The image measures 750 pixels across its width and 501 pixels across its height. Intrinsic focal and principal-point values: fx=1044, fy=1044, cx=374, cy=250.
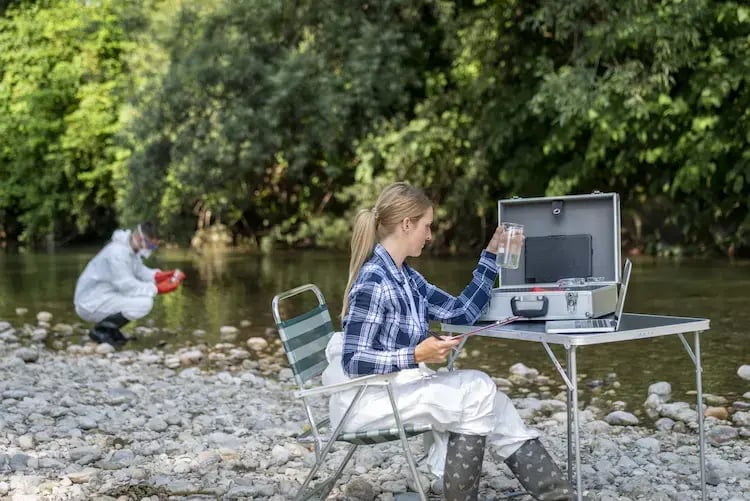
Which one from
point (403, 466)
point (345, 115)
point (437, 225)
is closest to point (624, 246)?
point (437, 225)

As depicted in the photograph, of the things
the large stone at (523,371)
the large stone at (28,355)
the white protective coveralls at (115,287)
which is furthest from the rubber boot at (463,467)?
the white protective coveralls at (115,287)

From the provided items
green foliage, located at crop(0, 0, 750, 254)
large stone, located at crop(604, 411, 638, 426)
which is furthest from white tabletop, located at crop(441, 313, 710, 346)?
green foliage, located at crop(0, 0, 750, 254)

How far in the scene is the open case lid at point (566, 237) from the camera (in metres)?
4.55

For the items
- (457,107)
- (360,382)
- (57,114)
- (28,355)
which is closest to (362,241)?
(360,382)

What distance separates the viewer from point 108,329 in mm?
11117

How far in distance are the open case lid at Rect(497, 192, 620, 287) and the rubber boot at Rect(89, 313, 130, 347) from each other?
719 cm

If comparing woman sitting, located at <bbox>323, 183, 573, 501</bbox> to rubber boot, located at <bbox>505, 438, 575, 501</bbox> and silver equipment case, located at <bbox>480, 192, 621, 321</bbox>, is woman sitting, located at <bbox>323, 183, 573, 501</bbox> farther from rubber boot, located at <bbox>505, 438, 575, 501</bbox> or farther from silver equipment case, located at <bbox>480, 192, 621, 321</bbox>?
silver equipment case, located at <bbox>480, 192, 621, 321</bbox>

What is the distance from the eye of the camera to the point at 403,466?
5.23m

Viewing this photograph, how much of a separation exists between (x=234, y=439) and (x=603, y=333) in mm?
2767

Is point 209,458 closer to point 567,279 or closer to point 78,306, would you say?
point 567,279

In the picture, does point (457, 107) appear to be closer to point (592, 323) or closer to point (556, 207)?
point (556, 207)

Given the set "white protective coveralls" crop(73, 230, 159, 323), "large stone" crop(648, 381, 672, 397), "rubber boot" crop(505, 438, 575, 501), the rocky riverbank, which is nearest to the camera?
"rubber boot" crop(505, 438, 575, 501)

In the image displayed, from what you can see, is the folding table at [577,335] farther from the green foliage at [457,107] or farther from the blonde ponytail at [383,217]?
the green foliage at [457,107]

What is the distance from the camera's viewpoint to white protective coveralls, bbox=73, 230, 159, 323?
11023 mm
